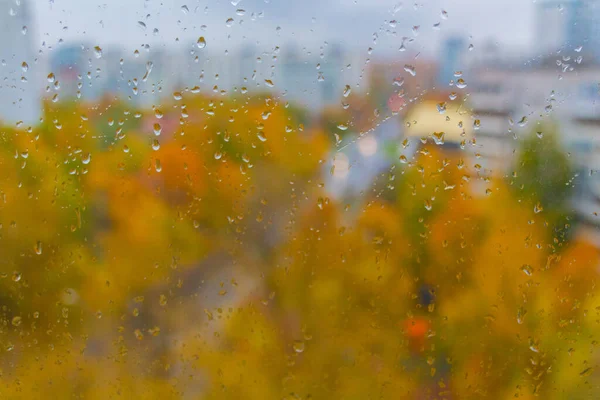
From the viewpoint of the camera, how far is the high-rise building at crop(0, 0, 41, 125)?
760mm

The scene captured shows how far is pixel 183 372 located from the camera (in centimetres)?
80

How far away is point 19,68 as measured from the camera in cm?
76

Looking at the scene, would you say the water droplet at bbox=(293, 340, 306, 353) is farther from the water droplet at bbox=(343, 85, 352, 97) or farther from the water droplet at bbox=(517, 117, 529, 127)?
the water droplet at bbox=(517, 117, 529, 127)

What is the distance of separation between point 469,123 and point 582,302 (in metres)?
0.40

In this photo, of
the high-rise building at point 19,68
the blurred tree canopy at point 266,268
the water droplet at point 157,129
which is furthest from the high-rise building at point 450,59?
the high-rise building at point 19,68

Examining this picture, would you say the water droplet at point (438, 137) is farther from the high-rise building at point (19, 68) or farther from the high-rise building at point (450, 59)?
the high-rise building at point (19, 68)

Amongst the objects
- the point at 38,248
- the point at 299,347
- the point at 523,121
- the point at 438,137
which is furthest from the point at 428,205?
the point at 38,248

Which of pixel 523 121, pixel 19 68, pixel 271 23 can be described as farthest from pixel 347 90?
pixel 19 68

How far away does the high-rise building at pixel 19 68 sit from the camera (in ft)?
2.49

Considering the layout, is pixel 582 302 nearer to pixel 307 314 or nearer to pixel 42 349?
pixel 307 314

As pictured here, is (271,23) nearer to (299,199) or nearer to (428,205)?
(299,199)

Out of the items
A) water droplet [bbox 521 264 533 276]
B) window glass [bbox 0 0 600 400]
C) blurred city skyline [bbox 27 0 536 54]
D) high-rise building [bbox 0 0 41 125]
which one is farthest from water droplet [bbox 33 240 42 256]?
water droplet [bbox 521 264 533 276]

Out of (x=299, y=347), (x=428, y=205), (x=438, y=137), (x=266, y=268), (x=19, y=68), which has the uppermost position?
(x=19, y=68)

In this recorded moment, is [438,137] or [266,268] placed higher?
[438,137]
